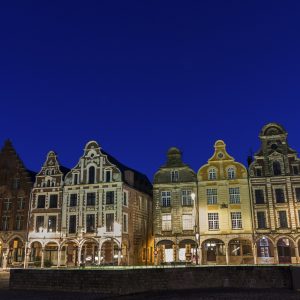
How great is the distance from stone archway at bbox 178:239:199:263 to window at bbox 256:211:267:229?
25.8 feet

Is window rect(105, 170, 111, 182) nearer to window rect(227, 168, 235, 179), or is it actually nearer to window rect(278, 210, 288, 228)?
window rect(227, 168, 235, 179)

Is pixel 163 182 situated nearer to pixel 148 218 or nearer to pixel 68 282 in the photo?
pixel 148 218

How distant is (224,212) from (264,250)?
6.17 meters

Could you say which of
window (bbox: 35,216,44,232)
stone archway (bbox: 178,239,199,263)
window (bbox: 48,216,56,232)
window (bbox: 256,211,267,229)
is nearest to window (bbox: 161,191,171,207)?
stone archway (bbox: 178,239,199,263)

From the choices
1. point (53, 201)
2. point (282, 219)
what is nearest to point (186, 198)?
point (282, 219)

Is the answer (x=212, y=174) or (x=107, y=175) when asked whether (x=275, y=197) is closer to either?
(x=212, y=174)

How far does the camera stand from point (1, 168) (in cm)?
6000

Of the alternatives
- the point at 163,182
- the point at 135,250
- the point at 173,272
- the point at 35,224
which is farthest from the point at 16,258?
the point at 173,272

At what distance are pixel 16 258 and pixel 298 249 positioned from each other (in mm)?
34987

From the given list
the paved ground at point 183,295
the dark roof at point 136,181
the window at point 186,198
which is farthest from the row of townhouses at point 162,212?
the paved ground at point 183,295

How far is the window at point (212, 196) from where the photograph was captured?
167ft

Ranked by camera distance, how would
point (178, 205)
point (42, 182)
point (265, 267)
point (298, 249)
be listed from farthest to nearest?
point (42, 182) → point (178, 205) → point (298, 249) → point (265, 267)

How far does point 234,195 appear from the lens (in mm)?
50406

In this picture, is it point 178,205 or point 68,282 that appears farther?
point 178,205
